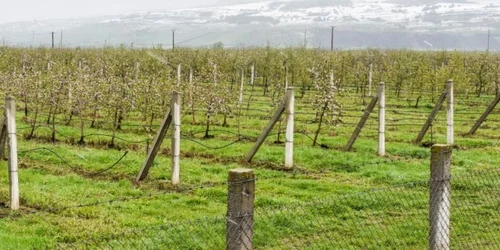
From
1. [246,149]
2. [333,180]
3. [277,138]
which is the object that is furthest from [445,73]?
[333,180]

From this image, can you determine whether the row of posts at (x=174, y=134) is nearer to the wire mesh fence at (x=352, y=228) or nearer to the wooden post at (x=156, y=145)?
the wooden post at (x=156, y=145)

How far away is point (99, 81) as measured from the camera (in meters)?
21.4

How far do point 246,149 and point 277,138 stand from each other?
220 centimetres

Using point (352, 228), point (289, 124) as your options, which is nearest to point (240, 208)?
point (352, 228)

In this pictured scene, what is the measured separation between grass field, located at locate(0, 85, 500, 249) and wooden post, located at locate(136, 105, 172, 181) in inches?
7.4

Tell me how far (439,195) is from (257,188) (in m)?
6.00

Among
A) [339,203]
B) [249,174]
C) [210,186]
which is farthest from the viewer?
[210,186]

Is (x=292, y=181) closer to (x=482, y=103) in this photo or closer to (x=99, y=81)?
(x=99, y=81)

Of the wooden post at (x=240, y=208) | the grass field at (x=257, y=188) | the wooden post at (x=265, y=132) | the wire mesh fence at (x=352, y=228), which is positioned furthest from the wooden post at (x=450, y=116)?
the wooden post at (x=240, y=208)

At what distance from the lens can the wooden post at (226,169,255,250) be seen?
15.8 feet

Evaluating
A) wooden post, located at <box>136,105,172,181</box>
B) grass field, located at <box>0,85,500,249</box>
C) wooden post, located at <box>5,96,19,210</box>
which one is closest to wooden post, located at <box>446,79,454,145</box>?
grass field, located at <box>0,85,500,249</box>

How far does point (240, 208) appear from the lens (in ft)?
15.8

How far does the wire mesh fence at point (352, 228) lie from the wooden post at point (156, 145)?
264 centimetres

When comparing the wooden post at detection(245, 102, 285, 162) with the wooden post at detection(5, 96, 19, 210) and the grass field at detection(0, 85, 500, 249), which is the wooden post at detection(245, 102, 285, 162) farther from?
the wooden post at detection(5, 96, 19, 210)
